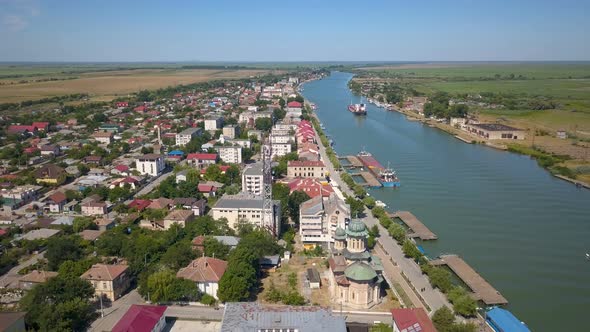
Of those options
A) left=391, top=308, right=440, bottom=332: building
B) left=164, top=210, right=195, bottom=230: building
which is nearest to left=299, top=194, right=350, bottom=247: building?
left=164, top=210, right=195, bottom=230: building

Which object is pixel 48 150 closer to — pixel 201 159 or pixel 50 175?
pixel 50 175

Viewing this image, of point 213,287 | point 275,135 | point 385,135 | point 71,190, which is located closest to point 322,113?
point 385,135

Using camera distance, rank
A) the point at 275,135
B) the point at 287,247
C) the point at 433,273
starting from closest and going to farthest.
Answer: the point at 433,273
the point at 287,247
the point at 275,135

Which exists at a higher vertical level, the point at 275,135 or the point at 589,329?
the point at 275,135

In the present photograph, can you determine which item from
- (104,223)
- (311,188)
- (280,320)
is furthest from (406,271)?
(104,223)

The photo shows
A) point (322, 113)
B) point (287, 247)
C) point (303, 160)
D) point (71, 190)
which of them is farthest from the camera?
point (322, 113)

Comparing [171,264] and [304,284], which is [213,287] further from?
[304,284]
